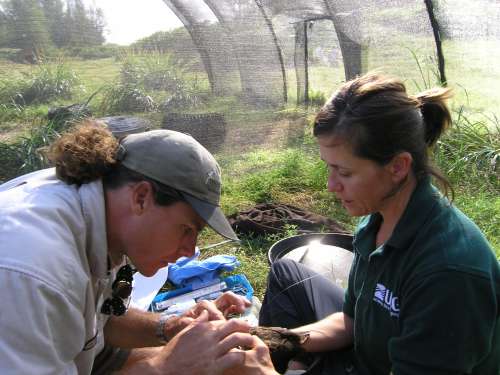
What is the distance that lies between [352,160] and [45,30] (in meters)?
4.00

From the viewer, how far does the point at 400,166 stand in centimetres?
183

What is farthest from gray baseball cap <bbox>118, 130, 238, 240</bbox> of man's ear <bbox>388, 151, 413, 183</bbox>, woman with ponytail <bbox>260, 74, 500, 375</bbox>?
man's ear <bbox>388, 151, 413, 183</bbox>

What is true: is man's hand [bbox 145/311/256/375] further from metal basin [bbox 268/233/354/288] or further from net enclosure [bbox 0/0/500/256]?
A: net enclosure [bbox 0/0/500/256]

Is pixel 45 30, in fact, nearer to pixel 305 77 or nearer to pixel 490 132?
pixel 305 77

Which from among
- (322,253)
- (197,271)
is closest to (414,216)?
(322,253)

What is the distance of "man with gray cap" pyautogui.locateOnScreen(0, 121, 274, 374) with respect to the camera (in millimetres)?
1296

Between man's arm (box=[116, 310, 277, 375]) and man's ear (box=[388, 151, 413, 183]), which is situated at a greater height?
man's ear (box=[388, 151, 413, 183])

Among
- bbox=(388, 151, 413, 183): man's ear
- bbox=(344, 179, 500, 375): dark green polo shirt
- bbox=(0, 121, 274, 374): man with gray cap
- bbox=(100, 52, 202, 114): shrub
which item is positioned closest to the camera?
bbox=(0, 121, 274, 374): man with gray cap

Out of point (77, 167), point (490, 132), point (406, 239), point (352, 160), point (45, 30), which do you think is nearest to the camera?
point (77, 167)

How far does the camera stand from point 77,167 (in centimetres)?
159

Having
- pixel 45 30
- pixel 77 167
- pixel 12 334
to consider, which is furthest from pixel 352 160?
pixel 45 30

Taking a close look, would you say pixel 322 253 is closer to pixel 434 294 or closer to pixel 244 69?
pixel 434 294

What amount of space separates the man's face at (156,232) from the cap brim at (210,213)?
0.03 m

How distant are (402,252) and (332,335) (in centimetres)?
69
